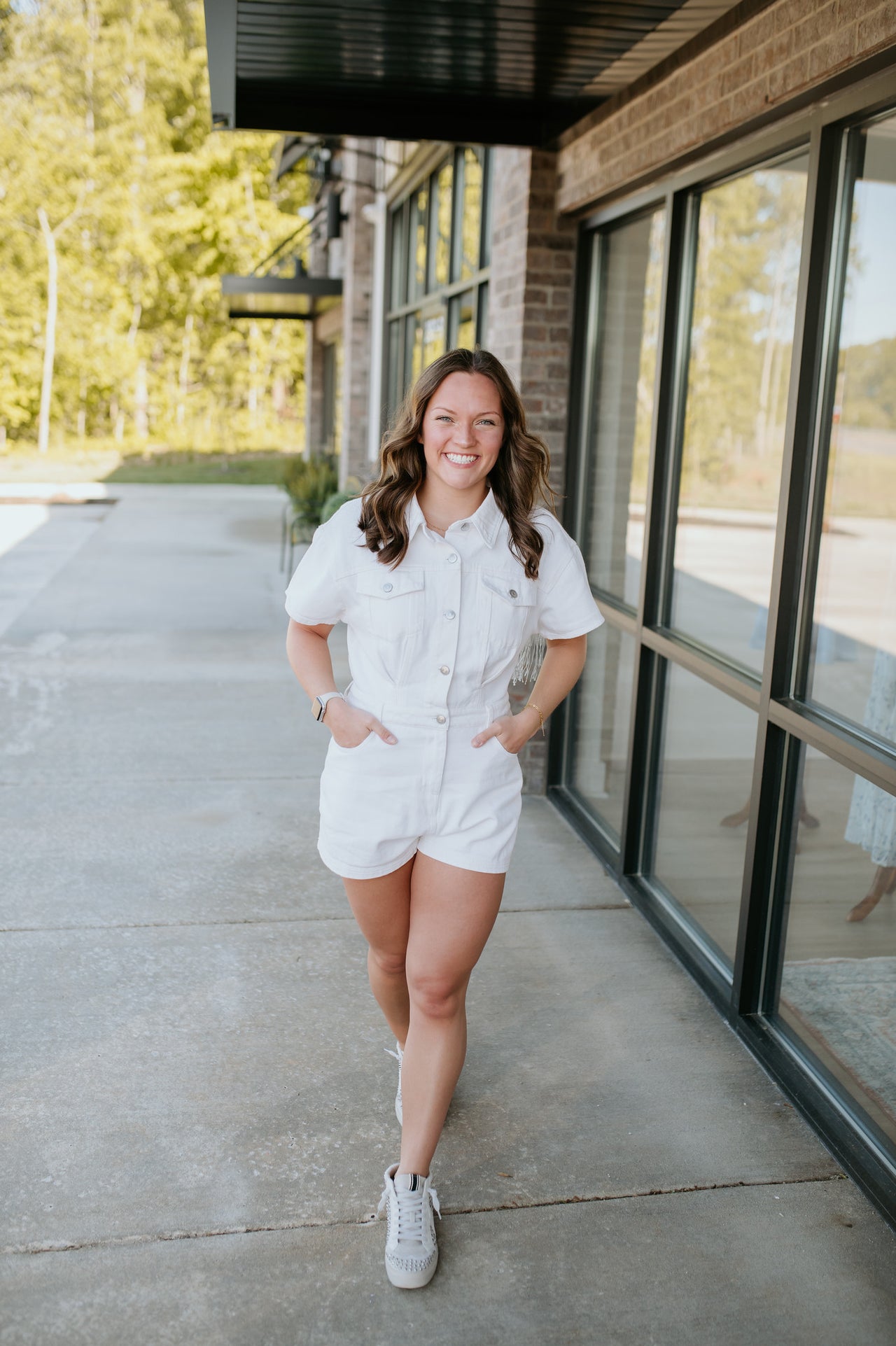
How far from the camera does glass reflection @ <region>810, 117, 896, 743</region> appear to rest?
3.01 m

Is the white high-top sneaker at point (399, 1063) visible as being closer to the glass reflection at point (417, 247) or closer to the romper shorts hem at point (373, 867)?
the romper shorts hem at point (373, 867)

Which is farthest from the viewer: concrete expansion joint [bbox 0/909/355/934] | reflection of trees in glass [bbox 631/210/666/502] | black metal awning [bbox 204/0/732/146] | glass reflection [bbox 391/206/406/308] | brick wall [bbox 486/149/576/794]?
glass reflection [bbox 391/206/406/308]

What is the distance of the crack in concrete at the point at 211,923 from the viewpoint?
13.6ft

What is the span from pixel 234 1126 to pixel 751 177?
3035 mm

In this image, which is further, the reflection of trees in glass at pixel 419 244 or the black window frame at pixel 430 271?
the reflection of trees in glass at pixel 419 244

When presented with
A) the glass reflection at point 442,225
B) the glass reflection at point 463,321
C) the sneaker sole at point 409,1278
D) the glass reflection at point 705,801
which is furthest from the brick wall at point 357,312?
the sneaker sole at point 409,1278

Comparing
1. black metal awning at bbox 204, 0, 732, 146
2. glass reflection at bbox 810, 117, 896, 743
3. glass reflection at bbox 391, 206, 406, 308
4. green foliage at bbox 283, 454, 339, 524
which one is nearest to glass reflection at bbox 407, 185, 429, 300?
glass reflection at bbox 391, 206, 406, 308

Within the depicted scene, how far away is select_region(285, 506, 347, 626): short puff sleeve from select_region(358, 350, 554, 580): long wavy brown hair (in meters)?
0.07

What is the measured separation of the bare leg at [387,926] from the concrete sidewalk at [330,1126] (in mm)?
392

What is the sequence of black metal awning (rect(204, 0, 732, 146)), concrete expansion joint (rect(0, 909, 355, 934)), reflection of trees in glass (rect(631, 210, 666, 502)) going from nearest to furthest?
1. black metal awning (rect(204, 0, 732, 146))
2. concrete expansion joint (rect(0, 909, 355, 934))
3. reflection of trees in glass (rect(631, 210, 666, 502))

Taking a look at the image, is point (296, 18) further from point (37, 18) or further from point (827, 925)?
point (37, 18)

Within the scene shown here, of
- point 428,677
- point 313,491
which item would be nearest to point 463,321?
point 313,491

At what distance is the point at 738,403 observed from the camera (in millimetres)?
3883

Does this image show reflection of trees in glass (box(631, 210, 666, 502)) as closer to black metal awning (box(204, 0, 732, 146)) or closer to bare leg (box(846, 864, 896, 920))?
black metal awning (box(204, 0, 732, 146))
